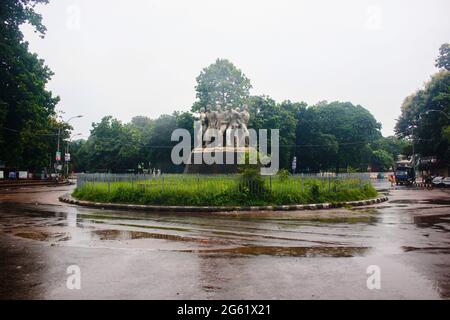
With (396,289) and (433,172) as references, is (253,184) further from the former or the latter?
(433,172)

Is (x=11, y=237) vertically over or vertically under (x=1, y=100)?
under

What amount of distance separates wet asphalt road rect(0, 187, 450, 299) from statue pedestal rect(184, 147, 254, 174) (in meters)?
13.5

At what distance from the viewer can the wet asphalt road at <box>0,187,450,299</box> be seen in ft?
17.2

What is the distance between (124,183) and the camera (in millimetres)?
20625

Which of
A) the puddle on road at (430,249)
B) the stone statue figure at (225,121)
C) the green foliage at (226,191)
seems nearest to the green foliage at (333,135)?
the stone statue figure at (225,121)

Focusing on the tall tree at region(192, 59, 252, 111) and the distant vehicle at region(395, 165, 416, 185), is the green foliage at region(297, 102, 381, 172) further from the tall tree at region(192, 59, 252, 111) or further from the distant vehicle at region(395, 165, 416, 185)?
the tall tree at region(192, 59, 252, 111)

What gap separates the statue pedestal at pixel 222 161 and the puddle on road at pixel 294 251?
17237mm

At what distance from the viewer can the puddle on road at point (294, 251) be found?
7557 mm

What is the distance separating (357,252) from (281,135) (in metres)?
48.5

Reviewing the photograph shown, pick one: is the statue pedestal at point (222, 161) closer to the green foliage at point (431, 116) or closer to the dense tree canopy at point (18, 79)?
the dense tree canopy at point (18, 79)

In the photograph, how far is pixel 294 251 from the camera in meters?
7.85

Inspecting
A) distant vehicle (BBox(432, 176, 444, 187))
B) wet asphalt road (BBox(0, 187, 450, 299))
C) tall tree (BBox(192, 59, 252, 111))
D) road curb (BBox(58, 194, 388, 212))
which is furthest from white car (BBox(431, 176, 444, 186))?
wet asphalt road (BBox(0, 187, 450, 299))

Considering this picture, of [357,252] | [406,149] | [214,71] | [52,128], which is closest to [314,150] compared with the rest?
[406,149]
